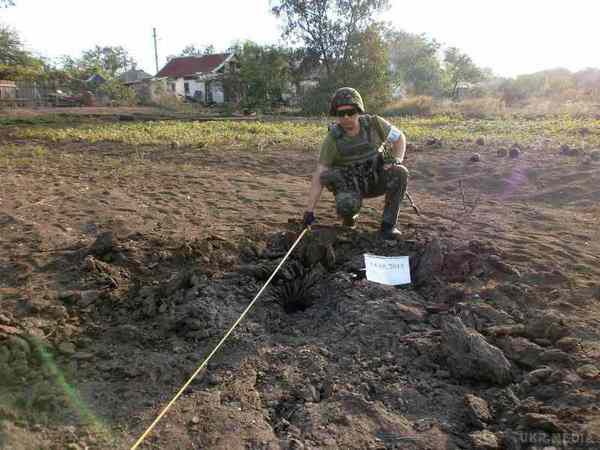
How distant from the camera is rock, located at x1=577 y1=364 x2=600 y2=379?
1989mm

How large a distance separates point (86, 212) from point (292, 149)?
4475 mm

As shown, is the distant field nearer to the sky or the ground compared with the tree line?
nearer to the ground

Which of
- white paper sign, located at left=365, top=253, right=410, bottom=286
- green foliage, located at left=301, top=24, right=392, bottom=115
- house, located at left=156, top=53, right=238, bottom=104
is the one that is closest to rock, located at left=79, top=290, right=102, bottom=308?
white paper sign, located at left=365, top=253, right=410, bottom=286

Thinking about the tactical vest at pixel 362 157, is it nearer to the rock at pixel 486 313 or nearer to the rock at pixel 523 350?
the rock at pixel 486 313

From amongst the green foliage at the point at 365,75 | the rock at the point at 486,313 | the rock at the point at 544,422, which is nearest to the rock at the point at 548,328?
the rock at the point at 486,313

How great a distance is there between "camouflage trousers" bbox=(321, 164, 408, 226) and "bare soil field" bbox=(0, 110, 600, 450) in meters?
0.21

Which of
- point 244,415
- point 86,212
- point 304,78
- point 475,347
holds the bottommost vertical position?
point 244,415

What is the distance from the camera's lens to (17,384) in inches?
79.4

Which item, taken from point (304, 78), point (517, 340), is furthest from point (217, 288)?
point (304, 78)

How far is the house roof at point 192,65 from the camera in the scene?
3510 centimetres

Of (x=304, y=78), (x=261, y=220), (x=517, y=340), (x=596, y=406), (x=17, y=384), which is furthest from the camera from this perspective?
(x=304, y=78)

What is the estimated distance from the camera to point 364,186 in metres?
3.86

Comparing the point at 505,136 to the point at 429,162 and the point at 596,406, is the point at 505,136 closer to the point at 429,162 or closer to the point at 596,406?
the point at 429,162

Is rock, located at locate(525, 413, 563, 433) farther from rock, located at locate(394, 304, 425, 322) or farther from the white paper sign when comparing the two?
the white paper sign
